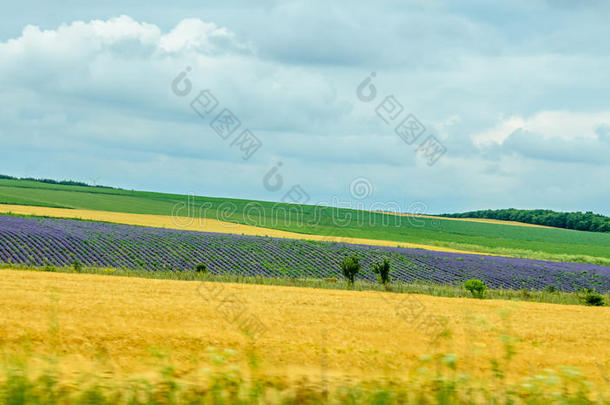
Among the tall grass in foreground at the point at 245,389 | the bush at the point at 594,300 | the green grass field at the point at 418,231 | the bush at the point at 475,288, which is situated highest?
the green grass field at the point at 418,231

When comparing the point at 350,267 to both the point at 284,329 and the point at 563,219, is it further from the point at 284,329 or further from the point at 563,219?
the point at 563,219

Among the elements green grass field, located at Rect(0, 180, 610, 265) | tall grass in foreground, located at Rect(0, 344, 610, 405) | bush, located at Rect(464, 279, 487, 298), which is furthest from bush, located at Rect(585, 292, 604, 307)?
green grass field, located at Rect(0, 180, 610, 265)

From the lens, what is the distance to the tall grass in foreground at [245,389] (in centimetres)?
611

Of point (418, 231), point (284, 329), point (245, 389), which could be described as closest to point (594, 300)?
point (284, 329)

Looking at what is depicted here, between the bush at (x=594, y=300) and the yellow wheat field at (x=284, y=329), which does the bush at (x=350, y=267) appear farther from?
the bush at (x=594, y=300)

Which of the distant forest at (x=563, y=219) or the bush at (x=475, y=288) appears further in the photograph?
the distant forest at (x=563, y=219)

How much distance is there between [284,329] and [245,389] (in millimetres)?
4810

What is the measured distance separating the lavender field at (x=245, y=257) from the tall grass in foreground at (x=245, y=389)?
21859mm

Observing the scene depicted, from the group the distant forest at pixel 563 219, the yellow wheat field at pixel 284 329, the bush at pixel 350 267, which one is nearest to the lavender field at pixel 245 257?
the bush at pixel 350 267

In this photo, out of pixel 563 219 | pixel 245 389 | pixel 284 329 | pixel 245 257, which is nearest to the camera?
pixel 245 389

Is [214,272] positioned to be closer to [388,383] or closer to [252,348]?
[252,348]

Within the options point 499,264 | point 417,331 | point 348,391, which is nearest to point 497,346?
point 417,331

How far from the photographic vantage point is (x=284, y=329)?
11211mm

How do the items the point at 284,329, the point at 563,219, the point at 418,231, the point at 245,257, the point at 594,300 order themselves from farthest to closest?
the point at 563,219
the point at 418,231
the point at 245,257
the point at 594,300
the point at 284,329
